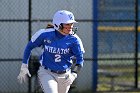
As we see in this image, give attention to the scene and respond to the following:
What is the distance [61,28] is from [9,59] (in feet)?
13.3

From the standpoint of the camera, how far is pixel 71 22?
7.15m

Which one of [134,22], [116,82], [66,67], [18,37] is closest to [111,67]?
[116,82]

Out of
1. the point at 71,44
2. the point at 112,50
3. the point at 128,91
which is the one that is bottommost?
the point at 128,91

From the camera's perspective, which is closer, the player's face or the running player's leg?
the running player's leg

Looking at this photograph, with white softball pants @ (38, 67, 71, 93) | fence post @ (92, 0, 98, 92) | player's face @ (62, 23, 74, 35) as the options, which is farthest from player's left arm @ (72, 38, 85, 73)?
fence post @ (92, 0, 98, 92)

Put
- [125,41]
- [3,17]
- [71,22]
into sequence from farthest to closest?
[125,41] < [3,17] < [71,22]

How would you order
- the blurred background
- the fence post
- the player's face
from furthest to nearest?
the fence post, the blurred background, the player's face

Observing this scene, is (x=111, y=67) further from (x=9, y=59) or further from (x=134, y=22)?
(x=9, y=59)

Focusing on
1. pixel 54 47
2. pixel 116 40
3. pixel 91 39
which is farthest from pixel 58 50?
pixel 116 40

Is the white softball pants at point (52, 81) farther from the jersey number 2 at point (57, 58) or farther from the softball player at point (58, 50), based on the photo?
the jersey number 2 at point (57, 58)

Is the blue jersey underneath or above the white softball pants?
above

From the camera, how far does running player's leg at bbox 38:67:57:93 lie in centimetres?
698

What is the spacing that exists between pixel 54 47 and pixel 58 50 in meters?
0.07

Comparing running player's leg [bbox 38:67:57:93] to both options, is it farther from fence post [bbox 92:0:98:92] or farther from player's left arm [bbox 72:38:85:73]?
fence post [bbox 92:0:98:92]
